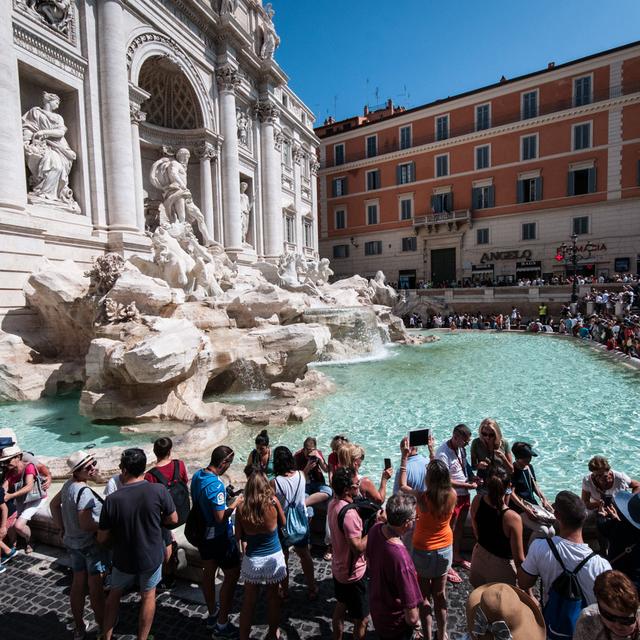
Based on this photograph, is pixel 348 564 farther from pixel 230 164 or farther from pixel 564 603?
pixel 230 164

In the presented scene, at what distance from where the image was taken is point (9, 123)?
10094 millimetres

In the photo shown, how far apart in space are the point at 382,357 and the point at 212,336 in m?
6.08

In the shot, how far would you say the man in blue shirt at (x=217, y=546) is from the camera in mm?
2484

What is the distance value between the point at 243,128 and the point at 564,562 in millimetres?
22367

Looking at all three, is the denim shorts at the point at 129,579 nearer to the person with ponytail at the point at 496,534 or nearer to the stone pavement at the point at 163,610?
the stone pavement at the point at 163,610

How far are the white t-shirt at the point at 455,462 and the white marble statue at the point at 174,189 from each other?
15.1m

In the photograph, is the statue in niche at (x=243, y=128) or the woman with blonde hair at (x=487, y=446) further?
the statue in niche at (x=243, y=128)

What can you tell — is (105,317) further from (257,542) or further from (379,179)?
(379,179)

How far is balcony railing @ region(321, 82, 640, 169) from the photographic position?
23719mm

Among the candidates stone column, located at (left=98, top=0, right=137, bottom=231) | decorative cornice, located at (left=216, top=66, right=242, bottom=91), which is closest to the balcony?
decorative cornice, located at (left=216, top=66, right=242, bottom=91)

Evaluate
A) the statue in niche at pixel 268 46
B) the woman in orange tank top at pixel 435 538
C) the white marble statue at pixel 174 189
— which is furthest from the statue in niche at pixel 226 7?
the woman in orange tank top at pixel 435 538

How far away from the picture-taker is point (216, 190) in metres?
18.8

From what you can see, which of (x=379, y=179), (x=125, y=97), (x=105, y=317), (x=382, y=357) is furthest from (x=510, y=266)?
(x=105, y=317)

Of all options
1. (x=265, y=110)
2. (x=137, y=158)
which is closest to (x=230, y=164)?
(x=265, y=110)
